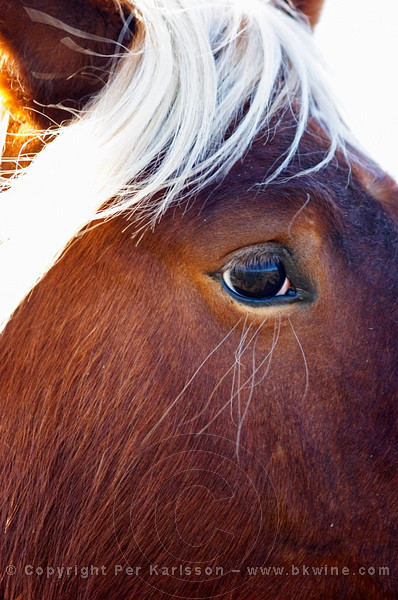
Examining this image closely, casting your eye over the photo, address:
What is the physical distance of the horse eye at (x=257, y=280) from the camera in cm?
133

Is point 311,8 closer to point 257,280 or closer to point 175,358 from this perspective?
point 257,280

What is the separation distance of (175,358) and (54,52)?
2.42 ft

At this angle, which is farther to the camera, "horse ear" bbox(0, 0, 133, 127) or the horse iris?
the horse iris

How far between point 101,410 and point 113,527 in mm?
279

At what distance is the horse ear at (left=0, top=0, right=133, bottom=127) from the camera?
1.22m

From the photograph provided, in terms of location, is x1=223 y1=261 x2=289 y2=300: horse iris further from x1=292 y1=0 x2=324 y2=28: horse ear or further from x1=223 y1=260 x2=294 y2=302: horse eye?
x1=292 y1=0 x2=324 y2=28: horse ear

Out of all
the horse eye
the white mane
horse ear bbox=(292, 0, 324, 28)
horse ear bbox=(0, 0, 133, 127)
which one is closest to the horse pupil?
the horse eye

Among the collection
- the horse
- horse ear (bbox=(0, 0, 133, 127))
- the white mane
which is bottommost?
the horse

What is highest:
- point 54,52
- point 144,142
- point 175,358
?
point 54,52

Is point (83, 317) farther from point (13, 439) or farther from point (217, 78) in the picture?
point (217, 78)

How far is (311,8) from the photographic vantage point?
2080 millimetres

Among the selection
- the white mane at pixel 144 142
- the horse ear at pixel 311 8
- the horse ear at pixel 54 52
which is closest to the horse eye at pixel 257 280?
the white mane at pixel 144 142

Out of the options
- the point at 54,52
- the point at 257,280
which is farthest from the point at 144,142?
the point at 257,280

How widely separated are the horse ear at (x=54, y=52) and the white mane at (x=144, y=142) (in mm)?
29
